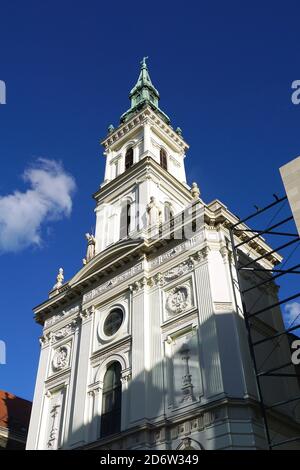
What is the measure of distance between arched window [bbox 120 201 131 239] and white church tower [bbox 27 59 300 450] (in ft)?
0.32

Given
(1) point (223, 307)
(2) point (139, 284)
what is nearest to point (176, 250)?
(2) point (139, 284)

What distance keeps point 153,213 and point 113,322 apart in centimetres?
775

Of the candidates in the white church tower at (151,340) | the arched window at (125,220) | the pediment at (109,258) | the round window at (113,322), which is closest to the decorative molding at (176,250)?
the white church tower at (151,340)

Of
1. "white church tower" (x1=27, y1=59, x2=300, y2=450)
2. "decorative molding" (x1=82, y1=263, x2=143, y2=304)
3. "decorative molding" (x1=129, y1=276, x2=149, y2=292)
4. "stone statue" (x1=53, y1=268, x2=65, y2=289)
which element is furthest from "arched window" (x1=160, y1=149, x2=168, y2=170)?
"decorative molding" (x1=129, y1=276, x2=149, y2=292)

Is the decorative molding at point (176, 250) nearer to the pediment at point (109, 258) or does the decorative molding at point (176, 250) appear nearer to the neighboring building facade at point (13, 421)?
the pediment at point (109, 258)

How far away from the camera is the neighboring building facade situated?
116ft

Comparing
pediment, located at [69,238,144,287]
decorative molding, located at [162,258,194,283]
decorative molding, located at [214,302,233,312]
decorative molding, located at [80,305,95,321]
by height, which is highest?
pediment, located at [69,238,144,287]

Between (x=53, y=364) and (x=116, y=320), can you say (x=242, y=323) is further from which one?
(x=53, y=364)

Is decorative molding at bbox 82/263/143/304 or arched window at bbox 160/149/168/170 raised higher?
arched window at bbox 160/149/168/170

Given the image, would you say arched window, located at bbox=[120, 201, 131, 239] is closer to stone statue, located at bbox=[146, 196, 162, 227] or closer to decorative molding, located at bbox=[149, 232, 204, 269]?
stone statue, located at bbox=[146, 196, 162, 227]

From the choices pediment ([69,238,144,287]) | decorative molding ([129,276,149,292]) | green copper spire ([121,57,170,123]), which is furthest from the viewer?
green copper spire ([121,57,170,123])

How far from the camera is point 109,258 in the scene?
97.9ft

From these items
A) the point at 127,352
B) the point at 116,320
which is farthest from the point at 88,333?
the point at 127,352

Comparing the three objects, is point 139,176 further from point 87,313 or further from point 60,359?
point 60,359
